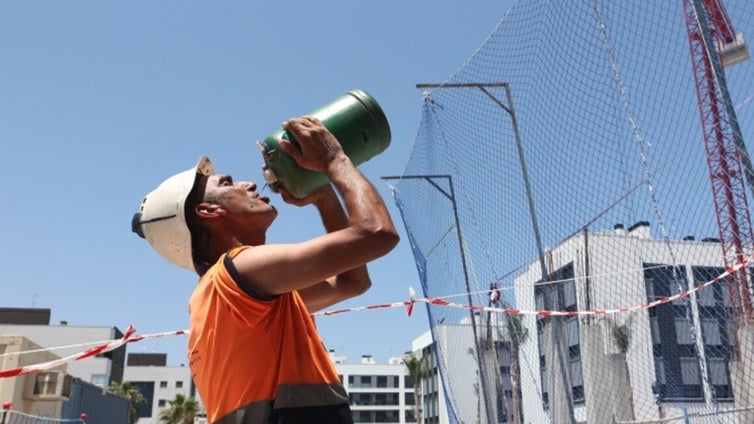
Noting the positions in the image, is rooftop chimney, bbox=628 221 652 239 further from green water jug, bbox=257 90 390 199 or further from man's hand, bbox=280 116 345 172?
man's hand, bbox=280 116 345 172

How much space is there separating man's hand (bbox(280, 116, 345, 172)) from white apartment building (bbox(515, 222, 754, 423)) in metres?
4.41

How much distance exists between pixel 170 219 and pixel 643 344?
8.75 metres

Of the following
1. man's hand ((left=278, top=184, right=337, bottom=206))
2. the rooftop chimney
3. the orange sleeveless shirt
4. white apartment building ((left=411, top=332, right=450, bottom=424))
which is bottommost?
the orange sleeveless shirt

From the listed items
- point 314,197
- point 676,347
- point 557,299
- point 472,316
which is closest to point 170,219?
point 314,197

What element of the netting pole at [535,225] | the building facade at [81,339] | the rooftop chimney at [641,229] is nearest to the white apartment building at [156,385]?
the building facade at [81,339]

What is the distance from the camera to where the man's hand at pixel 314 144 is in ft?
5.78

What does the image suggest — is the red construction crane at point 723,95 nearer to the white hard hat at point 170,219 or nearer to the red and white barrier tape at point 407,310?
the red and white barrier tape at point 407,310

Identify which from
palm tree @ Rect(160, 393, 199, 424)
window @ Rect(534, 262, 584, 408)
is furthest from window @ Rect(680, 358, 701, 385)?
palm tree @ Rect(160, 393, 199, 424)

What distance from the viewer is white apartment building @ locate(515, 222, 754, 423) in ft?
19.9

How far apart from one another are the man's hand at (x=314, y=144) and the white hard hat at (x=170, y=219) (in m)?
0.32

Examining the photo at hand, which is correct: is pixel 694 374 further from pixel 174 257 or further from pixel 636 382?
pixel 174 257

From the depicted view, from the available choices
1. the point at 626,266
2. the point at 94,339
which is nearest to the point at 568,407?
the point at 626,266

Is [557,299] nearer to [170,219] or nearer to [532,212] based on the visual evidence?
[532,212]

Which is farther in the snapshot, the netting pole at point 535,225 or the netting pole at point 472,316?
the netting pole at point 472,316
